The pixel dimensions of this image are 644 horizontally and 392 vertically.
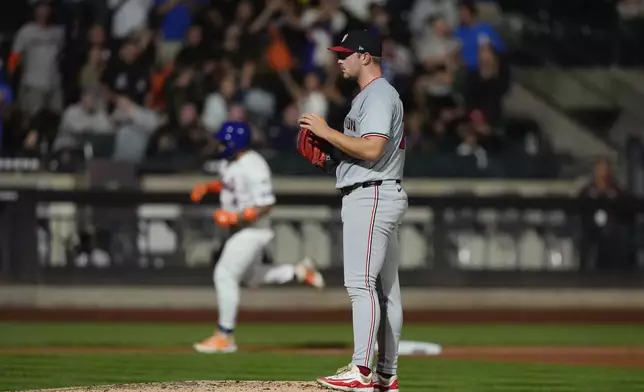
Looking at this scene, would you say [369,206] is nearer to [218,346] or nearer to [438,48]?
[218,346]

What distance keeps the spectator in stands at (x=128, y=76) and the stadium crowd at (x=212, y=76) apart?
0.02 m

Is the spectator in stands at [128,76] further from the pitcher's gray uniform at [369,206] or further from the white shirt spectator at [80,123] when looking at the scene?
the pitcher's gray uniform at [369,206]

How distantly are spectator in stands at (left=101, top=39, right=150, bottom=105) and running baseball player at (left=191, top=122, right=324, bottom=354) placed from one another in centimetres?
658

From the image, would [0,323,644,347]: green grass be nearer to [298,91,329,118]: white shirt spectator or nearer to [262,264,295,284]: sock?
[262,264,295,284]: sock

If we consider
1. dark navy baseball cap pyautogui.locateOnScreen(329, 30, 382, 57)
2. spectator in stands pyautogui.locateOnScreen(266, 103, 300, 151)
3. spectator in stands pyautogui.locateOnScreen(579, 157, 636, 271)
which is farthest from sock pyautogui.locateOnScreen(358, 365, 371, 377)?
spectator in stands pyautogui.locateOnScreen(266, 103, 300, 151)

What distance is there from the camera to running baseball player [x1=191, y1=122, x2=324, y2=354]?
39.1ft

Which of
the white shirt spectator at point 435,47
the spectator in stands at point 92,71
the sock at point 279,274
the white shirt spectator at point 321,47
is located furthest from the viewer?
the white shirt spectator at point 435,47

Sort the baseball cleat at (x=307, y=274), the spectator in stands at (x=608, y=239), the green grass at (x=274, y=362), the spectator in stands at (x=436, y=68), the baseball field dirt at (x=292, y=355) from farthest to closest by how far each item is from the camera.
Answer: the spectator in stands at (x=436, y=68) < the spectator in stands at (x=608, y=239) < the baseball cleat at (x=307, y=274) < the green grass at (x=274, y=362) < the baseball field dirt at (x=292, y=355)

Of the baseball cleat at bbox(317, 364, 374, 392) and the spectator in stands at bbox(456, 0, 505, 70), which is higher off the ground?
the spectator in stands at bbox(456, 0, 505, 70)

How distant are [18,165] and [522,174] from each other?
6.48 meters

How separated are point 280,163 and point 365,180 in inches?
423

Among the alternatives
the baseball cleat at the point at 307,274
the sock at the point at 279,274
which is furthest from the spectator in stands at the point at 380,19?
the sock at the point at 279,274

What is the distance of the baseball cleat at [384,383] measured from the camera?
7.76 m

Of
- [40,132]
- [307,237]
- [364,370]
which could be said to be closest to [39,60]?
[40,132]
